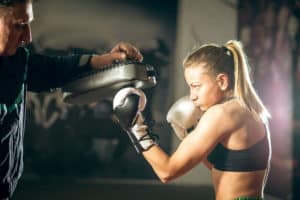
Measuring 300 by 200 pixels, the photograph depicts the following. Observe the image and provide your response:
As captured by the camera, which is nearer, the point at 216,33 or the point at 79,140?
the point at 216,33

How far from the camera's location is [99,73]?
1248 millimetres

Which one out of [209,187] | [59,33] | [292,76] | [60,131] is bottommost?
[209,187]

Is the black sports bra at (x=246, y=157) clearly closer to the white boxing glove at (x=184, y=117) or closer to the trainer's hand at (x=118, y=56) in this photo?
the white boxing glove at (x=184, y=117)

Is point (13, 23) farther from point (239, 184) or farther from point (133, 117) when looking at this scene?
point (239, 184)

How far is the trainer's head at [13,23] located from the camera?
112 centimetres

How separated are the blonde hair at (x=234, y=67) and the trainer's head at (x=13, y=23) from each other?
0.53 m

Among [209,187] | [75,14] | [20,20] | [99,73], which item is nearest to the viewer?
[20,20]

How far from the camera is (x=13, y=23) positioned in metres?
1.14

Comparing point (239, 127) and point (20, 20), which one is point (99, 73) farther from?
point (239, 127)

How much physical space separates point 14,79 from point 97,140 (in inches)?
59.6

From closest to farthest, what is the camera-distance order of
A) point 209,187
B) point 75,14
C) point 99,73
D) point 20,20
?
point 20,20, point 99,73, point 209,187, point 75,14

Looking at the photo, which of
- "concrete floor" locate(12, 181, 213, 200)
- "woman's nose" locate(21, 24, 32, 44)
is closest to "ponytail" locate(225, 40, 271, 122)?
"woman's nose" locate(21, 24, 32, 44)

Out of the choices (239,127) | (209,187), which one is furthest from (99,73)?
(209,187)

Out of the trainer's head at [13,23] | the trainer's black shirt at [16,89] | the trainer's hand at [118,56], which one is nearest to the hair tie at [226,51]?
the trainer's hand at [118,56]
